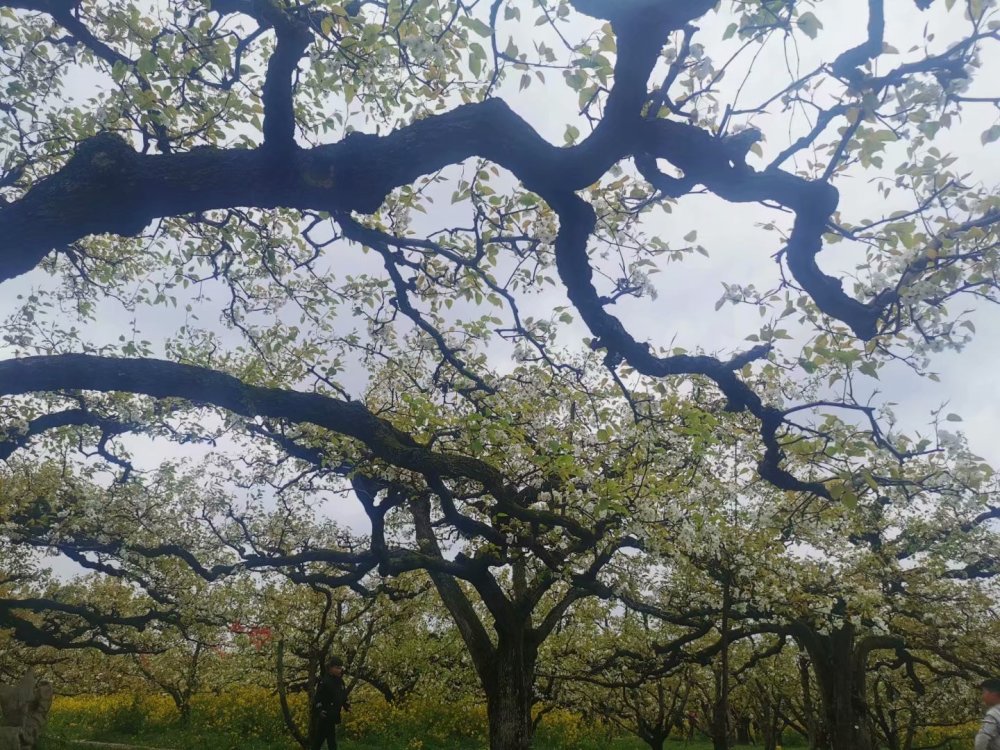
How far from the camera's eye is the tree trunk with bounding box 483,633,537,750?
513 inches

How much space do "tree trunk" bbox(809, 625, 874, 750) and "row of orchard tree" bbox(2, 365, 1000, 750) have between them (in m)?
0.05

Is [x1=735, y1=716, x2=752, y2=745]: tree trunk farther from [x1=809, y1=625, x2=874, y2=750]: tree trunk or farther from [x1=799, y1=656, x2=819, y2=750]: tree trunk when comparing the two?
[x1=809, y1=625, x2=874, y2=750]: tree trunk

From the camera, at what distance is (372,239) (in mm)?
7312

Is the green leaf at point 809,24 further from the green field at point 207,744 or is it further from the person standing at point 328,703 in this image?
the green field at point 207,744

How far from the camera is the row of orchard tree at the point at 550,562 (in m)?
10.5

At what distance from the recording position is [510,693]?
13164 millimetres

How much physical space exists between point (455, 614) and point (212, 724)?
14533mm

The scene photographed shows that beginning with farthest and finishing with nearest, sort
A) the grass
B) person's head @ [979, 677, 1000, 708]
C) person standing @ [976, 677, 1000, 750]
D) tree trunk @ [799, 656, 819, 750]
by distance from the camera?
1. tree trunk @ [799, 656, 819, 750]
2. the grass
3. person's head @ [979, 677, 1000, 708]
4. person standing @ [976, 677, 1000, 750]

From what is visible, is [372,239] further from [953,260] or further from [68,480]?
[68,480]

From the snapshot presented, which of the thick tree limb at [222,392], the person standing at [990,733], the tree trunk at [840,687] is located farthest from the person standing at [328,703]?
the tree trunk at [840,687]

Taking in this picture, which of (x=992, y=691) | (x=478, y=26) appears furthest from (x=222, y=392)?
(x=992, y=691)

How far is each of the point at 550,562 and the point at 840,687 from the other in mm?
9704

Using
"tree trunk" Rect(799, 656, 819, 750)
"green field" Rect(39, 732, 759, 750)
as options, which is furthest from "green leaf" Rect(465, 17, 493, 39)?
"tree trunk" Rect(799, 656, 819, 750)

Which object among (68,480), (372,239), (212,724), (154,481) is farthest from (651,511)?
(212,724)
